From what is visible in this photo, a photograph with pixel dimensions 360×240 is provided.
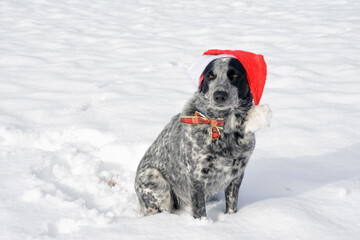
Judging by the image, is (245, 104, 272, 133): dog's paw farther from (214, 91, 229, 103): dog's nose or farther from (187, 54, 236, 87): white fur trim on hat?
(187, 54, 236, 87): white fur trim on hat

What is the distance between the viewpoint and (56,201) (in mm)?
3131

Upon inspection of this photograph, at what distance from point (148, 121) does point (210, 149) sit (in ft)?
7.96

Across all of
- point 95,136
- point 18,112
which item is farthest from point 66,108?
Answer: point 95,136

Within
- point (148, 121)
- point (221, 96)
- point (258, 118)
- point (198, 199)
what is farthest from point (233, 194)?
point (148, 121)

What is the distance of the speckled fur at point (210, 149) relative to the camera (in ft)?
8.93

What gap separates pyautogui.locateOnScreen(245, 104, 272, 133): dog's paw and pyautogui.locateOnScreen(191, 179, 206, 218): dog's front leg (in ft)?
2.00

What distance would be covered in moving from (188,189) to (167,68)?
468 cm

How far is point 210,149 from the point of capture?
2713 millimetres

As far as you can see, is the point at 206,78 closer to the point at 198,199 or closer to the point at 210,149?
the point at 210,149

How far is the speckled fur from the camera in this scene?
8.93 feet

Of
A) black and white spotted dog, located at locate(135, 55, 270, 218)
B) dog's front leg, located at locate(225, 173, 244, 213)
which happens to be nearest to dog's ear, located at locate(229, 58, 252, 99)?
black and white spotted dog, located at locate(135, 55, 270, 218)

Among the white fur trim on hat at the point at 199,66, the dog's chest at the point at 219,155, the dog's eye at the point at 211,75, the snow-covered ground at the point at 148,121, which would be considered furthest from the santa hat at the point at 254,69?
the snow-covered ground at the point at 148,121

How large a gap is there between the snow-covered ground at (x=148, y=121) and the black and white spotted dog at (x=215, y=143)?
11.2 inches

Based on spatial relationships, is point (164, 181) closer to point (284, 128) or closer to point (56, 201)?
point (56, 201)
